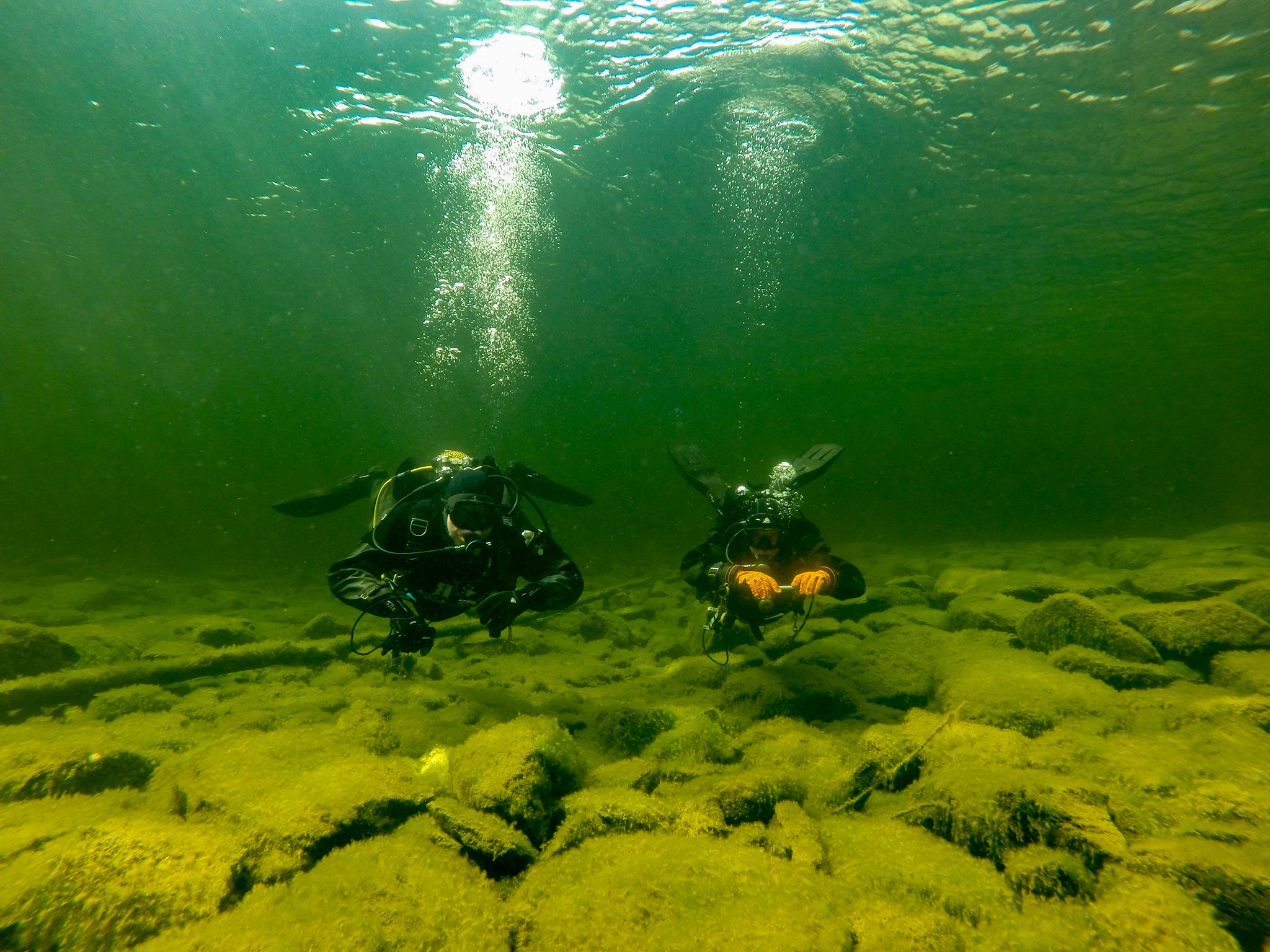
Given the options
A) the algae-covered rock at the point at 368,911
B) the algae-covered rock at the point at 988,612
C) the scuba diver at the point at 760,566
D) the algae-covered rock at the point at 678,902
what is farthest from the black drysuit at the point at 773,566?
the algae-covered rock at the point at 368,911

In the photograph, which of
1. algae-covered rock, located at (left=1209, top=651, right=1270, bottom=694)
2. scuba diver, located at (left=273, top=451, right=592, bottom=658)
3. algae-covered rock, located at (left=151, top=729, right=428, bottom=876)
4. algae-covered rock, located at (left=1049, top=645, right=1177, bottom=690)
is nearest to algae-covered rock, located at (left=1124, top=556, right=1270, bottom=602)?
algae-covered rock, located at (left=1209, top=651, right=1270, bottom=694)

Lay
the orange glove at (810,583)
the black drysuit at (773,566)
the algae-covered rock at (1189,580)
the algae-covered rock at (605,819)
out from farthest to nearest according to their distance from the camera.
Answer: the algae-covered rock at (1189,580) → the black drysuit at (773,566) → the orange glove at (810,583) → the algae-covered rock at (605,819)

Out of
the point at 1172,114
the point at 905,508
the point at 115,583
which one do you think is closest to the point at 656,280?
the point at 1172,114

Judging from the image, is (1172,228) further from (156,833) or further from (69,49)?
(69,49)

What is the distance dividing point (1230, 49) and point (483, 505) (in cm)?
1749

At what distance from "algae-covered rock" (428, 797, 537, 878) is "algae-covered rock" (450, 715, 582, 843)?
0.07 meters

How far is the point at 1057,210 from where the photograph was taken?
56.1ft

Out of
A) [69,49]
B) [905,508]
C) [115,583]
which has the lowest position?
[905,508]

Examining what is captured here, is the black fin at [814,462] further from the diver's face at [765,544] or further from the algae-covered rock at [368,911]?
the algae-covered rock at [368,911]

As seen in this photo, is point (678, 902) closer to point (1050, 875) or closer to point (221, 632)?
point (1050, 875)

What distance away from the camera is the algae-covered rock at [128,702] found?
381cm

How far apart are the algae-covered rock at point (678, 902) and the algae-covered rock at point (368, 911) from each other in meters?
0.15

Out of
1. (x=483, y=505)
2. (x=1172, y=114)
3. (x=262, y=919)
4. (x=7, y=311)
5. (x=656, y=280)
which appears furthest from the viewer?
(x=7, y=311)

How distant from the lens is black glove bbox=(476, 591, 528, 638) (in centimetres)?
383
